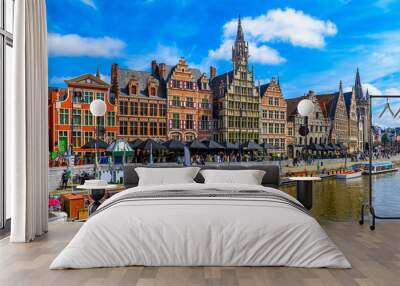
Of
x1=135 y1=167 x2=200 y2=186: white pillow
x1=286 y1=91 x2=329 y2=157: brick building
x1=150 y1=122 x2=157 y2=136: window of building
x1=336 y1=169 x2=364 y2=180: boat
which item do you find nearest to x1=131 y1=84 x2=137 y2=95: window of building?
x1=150 y1=122 x2=157 y2=136: window of building

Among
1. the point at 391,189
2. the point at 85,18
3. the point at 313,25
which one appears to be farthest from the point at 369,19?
the point at 85,18

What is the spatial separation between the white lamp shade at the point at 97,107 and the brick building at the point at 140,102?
0.26 metres

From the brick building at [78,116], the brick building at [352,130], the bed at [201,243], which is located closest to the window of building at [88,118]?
the brick building at [78,116]

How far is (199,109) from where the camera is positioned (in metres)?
6.23

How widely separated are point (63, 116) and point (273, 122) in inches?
128

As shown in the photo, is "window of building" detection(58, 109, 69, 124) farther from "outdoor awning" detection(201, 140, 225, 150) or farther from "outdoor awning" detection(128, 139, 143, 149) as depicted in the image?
"outdoor awning" detection(201, 140, 225, 150)

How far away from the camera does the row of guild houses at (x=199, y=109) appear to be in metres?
5.67

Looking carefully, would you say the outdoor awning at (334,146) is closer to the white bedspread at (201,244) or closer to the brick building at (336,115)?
the brick building at (336,115)

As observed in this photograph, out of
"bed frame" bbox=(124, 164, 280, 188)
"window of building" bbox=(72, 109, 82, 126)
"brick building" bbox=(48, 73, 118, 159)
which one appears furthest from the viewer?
"window of building" bbox=(72, 109, 82, 126)

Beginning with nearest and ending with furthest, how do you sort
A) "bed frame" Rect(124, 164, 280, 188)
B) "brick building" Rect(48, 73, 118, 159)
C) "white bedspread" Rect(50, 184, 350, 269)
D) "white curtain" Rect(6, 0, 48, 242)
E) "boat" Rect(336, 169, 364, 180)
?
"white bedspread" Rect(50, 184, 350, 269)
"white curtain" Rect(6, 0, 48, 242)
"bed frame" Rect(124, 164, 280, 188)
"brick building" Rect(48, 73, 118, 159)
"boat" Rect(336, 169, 364, 180)

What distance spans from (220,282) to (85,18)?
14.3 ft

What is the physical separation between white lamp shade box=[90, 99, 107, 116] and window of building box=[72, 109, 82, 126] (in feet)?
0.60

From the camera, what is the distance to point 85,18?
5566 millimetres

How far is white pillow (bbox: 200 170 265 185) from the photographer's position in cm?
485
